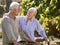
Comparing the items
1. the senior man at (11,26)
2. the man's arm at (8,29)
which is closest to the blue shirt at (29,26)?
the senior man at (11,26)

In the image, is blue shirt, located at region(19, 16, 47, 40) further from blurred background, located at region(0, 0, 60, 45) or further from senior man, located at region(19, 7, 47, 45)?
blurred background, located at region(0, 0, 60, 45)

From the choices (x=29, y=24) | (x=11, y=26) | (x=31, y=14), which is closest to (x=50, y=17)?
(x=29, y=24)

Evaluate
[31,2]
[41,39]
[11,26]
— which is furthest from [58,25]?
[11,26]

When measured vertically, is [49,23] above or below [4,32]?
below

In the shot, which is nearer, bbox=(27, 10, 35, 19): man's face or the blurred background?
bbox=(27, 10, 35, 19): man's face

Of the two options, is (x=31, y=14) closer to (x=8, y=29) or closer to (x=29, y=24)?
(x=29, y=24)

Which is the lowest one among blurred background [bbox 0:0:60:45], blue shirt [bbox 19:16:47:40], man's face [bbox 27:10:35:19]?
blurred background [bbox 0:0:60:45]

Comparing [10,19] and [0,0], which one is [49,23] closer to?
[10,19]

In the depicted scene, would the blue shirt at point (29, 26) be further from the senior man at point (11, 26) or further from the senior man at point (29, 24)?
the senior man at point (11, 26)

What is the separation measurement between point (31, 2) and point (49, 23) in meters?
2.45

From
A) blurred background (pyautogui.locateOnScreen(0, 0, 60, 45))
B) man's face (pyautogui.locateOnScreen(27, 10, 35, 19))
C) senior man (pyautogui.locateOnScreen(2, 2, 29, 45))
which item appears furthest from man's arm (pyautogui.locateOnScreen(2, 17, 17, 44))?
blurred background (pyautogui.locateOnScreen(0, 0, 60, 45))

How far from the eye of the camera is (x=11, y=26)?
3631 mm

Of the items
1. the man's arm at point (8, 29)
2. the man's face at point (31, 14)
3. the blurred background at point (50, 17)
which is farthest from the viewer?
the blurred background at point (50, 17)

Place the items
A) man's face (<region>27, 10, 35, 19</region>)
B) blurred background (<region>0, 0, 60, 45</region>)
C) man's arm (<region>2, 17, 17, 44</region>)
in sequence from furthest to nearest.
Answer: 1. blurred background (<region>0, 0, 60, 45</region>)
2. man's face (<region>27, 10, 35, 19</region>)
3. man's arm (<region>2, 17, 17, 44</region>)
